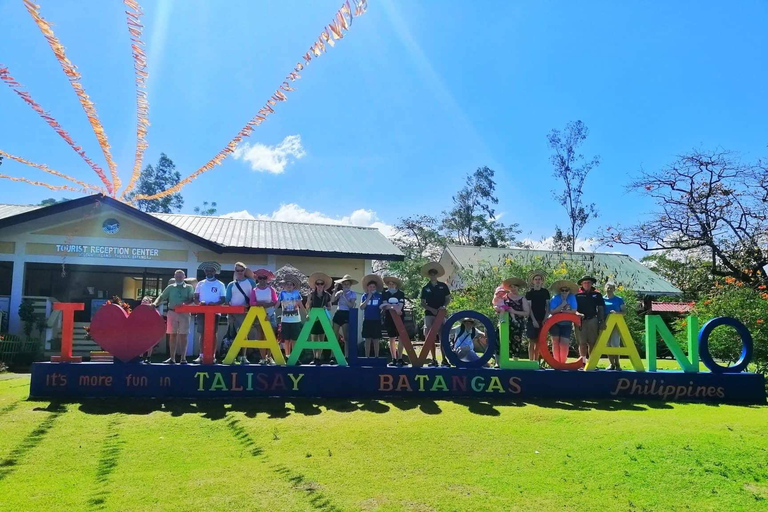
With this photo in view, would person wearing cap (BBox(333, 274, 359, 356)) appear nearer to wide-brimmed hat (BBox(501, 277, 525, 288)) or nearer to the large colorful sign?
the large colorful sign

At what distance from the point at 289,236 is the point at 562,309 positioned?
368 inches

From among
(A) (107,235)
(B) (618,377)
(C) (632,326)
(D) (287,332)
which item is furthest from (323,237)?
(B) (618,377)

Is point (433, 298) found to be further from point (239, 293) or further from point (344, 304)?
point (239, 293)

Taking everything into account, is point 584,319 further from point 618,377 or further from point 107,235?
point 107,235

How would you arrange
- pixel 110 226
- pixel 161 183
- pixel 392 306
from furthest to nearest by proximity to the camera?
pixel 161 183 → pixel 110 226 → pixel 392 306

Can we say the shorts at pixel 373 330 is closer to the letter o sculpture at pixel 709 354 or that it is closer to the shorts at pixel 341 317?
the shorts at pixel 341 317

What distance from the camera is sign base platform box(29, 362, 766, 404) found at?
22.6ft

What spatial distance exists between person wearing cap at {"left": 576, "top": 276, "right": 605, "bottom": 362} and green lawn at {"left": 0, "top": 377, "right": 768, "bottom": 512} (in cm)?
189

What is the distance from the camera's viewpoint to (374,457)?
486 cm

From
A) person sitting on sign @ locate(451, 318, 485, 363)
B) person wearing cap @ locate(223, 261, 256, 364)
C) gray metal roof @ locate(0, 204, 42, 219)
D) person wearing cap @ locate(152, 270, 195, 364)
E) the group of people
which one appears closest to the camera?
person wearing cap @ locate(152, 270, 195, 364)

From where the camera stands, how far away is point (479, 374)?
7395mm

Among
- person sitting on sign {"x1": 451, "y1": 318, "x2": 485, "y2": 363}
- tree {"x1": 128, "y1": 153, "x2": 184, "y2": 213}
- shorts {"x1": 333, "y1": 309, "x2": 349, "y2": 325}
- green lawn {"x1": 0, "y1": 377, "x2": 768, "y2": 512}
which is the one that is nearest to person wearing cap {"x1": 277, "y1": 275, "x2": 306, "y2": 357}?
shorts {"x1": 333, "y1": 309, "x2": 349, "y2": 325}

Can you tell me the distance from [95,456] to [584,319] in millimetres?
7051

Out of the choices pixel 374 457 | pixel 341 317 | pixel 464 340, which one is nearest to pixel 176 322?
pixel 341 317
